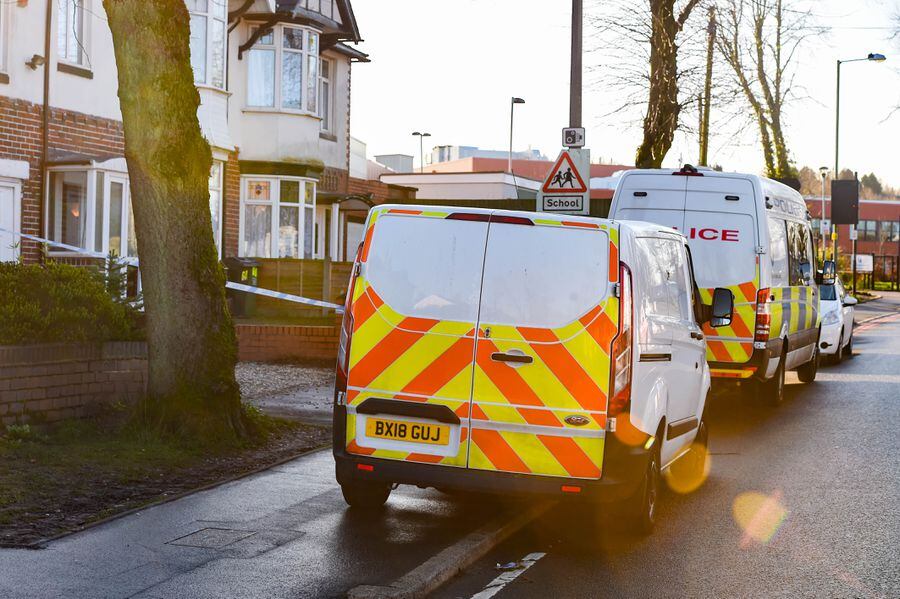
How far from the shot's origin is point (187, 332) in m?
9.91

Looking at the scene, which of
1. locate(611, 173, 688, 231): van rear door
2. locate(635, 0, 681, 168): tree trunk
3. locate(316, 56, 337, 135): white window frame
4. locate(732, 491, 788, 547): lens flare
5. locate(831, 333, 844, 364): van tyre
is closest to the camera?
locate(732, 491, 788, 547): lens flare

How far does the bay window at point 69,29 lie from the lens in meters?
20.1

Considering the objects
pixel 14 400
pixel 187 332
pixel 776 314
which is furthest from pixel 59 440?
pixel 776 314

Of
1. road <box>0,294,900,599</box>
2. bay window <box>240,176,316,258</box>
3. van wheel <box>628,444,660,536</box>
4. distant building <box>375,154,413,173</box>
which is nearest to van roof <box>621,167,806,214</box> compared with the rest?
road <box>0,294,900,599</box>

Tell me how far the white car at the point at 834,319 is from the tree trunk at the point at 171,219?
1338cm

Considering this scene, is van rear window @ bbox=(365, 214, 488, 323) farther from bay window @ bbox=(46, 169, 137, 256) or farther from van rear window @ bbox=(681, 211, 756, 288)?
bay window @ bbox=(46, 169, 137, 256)

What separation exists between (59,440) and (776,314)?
27.2 feet

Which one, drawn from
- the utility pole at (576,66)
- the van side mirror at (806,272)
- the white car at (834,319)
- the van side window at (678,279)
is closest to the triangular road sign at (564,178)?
the utility pole at (576,66)

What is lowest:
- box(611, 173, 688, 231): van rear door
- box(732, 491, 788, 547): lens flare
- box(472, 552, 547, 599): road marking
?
box(732, 491, 788, 547): lens flare

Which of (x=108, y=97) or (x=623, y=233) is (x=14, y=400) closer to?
(x=623, y=233)

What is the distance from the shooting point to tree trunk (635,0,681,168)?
23.7 meters

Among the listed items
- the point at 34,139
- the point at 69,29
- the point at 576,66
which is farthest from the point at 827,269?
the point at 69,29

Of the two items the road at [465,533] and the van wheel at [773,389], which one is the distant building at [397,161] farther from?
the road at [465,533]

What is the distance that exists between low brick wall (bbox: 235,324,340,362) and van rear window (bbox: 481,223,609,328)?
34.1 feet
